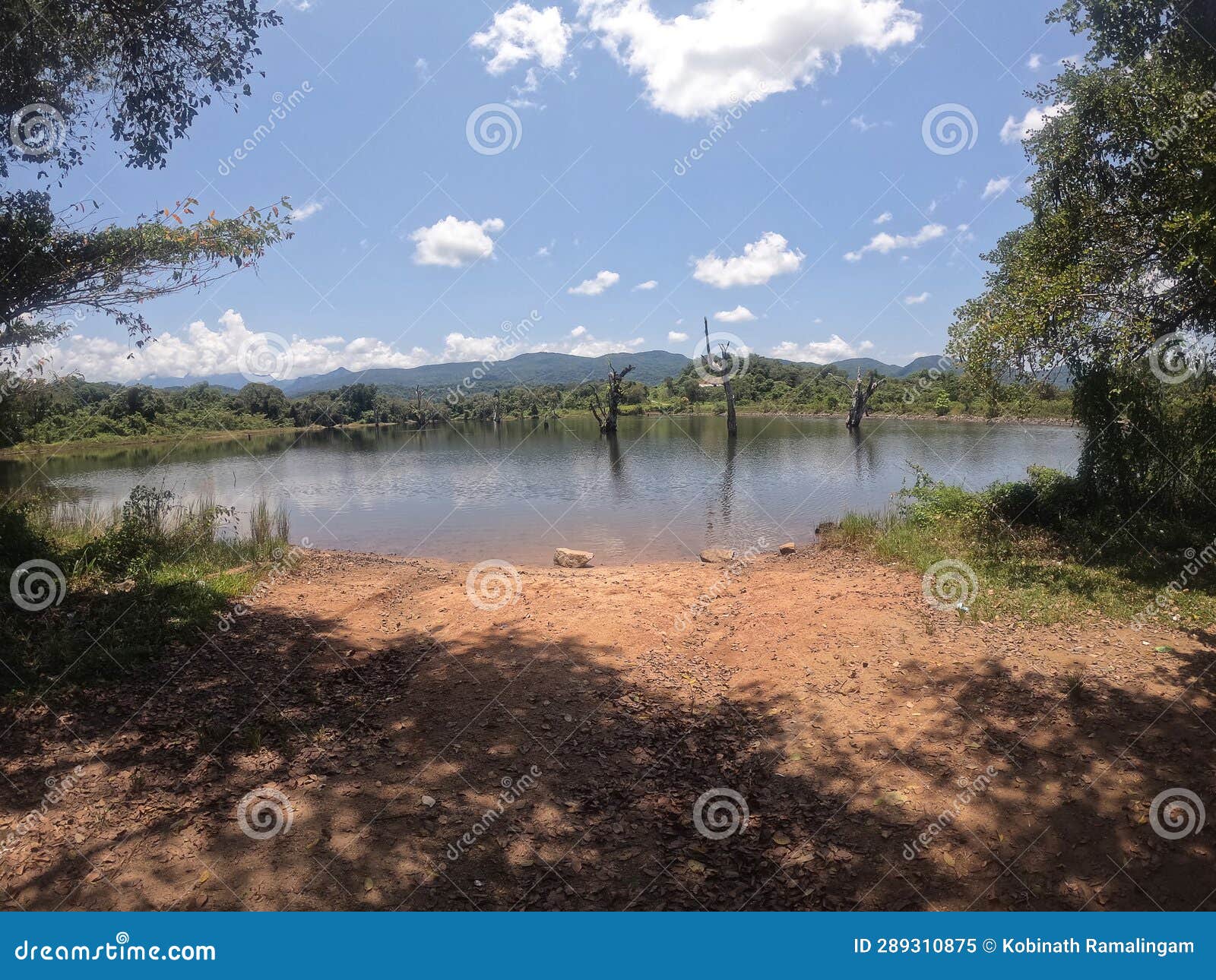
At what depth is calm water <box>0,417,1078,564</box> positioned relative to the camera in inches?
711

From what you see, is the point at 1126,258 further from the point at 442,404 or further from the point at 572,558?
the point at 442,404

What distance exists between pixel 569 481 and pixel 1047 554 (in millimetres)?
20555

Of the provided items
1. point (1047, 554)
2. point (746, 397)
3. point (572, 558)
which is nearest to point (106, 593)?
point (572, 558)

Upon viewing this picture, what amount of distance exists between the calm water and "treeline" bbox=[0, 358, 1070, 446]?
14.1 feet

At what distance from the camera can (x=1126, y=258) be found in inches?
374

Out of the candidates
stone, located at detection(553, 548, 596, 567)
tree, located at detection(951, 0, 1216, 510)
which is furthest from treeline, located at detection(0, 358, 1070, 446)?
stone, located at detection(553, 548, 596, 567)

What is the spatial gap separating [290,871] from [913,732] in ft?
15.8

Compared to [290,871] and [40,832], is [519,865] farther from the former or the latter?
[40,832]

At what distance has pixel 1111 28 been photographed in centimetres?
1067

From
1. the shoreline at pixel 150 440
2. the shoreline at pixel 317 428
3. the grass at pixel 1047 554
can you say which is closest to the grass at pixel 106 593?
the grass at pixel 1047 554

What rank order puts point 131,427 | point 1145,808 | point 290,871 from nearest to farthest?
point 290,871
point 1145,808
point 131,427

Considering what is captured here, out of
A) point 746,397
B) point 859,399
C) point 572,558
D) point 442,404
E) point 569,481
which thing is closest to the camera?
point 572,558

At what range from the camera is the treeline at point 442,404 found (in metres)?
53.0

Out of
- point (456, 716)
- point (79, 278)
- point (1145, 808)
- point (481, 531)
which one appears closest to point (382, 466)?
point (481, 531)
